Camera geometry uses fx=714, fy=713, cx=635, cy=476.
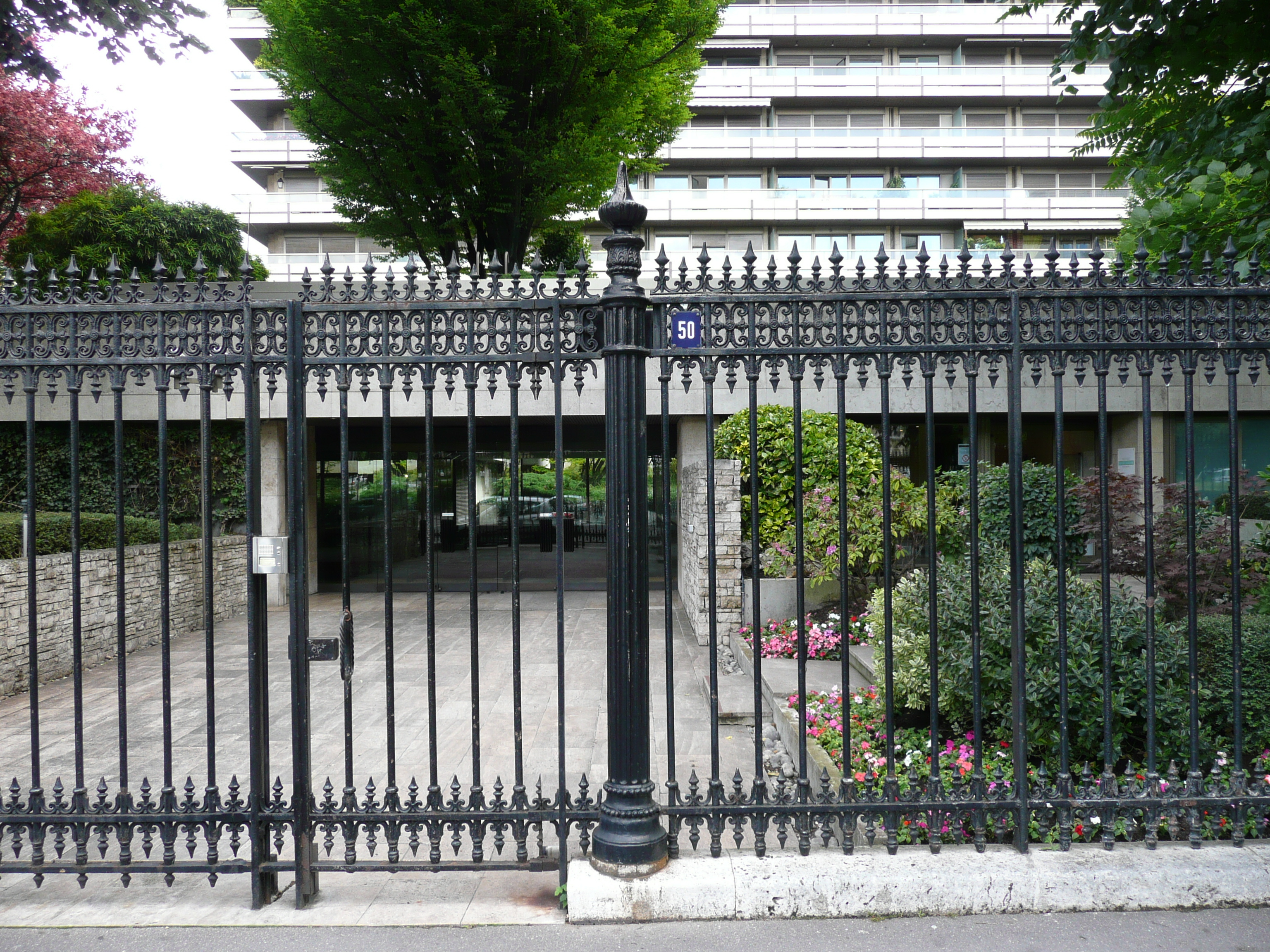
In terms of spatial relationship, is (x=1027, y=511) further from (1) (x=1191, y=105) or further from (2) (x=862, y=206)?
(2) (x=862, y=206)

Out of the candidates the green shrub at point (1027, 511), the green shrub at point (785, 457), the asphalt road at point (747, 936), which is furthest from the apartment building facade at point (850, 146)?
the asphalt road at point (747, 936)

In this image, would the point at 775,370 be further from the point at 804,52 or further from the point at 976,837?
the point at 804,52

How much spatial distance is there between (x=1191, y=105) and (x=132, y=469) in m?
16.0

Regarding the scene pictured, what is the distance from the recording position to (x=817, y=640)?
7.51 metres

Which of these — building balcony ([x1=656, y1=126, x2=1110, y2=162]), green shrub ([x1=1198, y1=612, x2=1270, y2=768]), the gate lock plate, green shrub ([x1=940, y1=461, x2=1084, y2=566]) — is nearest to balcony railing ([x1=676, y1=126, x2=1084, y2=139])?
building balcony ([x1=656, y1=126, x2=1110, y2=162])

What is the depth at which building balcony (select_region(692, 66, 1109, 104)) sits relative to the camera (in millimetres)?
31453

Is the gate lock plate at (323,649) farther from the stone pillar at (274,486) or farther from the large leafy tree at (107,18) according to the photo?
the stone pillar at (274,486)

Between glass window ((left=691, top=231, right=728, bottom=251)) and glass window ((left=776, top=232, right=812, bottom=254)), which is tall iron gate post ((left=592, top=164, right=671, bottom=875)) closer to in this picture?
glass window ((left=776, top=232, right=812, bottom=254))

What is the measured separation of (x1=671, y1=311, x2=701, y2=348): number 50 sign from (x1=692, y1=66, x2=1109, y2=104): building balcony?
3228 cm

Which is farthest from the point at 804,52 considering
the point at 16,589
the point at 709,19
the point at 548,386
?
the point at 16,589

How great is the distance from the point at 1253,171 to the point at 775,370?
140 inches

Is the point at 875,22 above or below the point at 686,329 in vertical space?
above

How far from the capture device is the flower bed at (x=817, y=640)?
7.41m

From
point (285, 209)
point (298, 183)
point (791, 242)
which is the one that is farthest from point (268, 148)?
point (791, 242)
